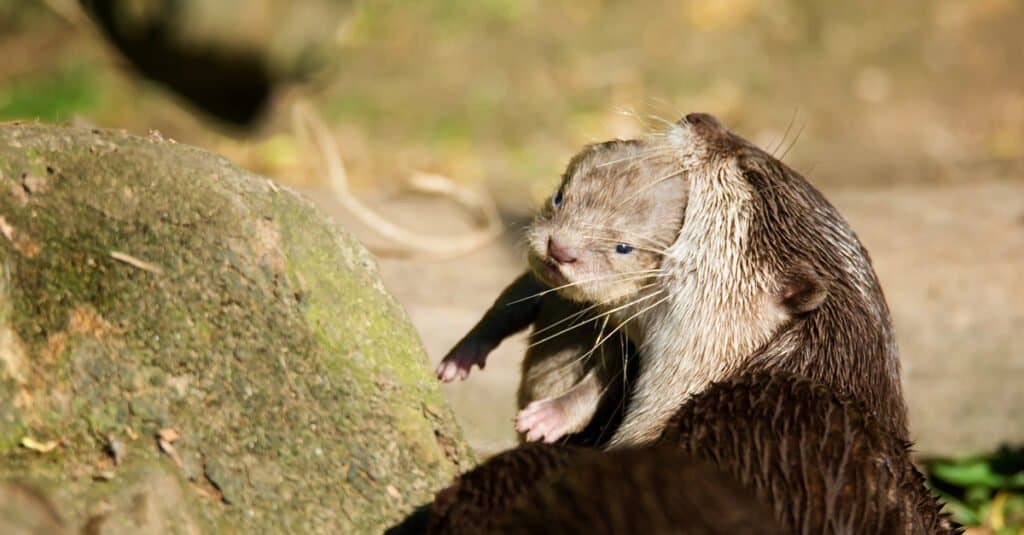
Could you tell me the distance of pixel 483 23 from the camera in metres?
7.79

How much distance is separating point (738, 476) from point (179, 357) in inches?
41.2

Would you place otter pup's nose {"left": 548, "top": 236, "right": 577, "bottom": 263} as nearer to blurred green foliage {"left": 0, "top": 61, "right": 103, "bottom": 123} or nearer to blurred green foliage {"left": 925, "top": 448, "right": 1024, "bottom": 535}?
blurred green foliage {"left": 925, "top": 448, "right": 1024, "bottom": 535}

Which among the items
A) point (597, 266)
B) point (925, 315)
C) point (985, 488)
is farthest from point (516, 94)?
point (597, 266)

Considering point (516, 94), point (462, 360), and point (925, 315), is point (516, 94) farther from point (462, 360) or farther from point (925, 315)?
point (462, 360)

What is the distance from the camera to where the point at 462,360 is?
3.12 m

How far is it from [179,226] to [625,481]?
95cm

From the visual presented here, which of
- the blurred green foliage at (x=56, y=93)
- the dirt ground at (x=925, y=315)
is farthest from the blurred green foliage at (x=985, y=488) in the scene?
the blurred green foliage at (x=56, y=93)

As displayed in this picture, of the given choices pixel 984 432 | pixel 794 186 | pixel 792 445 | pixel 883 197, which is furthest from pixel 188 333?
pixel 883 197

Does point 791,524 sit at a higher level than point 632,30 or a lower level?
lower

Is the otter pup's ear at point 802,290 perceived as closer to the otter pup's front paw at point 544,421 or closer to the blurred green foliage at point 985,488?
the otter pup's front paw at point 544,421

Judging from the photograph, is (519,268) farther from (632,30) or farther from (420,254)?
(632,30)

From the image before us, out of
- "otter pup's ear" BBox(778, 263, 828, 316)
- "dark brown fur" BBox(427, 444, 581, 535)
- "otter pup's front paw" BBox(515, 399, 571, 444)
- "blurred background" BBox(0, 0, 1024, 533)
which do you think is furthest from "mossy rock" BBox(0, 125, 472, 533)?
"blurred background" BBox(0, 0, 1024, 533)

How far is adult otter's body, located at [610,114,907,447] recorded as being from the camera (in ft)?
8.36

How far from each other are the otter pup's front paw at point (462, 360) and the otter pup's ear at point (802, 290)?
88 centimetres
